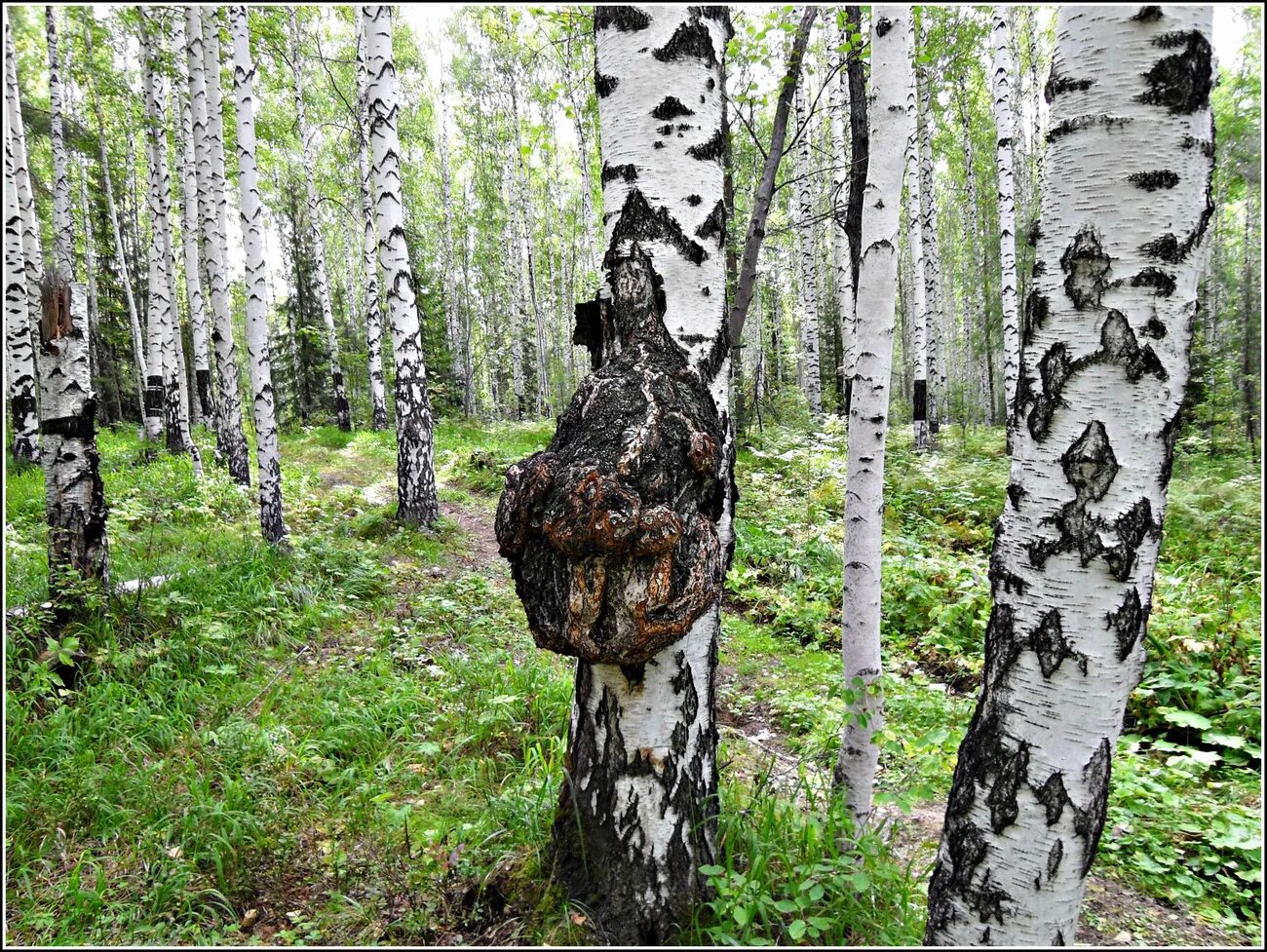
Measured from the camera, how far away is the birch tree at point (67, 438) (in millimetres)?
4164

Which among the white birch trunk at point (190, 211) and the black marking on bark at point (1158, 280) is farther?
the white birch trunk at point (190, 211)

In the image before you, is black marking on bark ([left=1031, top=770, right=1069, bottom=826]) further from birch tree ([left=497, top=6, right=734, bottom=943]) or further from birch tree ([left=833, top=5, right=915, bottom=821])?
birch tree ([left=833, top=5, right=915, bottom=821])

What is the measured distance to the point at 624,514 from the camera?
180 centimetres

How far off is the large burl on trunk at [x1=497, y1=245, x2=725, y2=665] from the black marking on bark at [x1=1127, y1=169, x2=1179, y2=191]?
3.96 ft

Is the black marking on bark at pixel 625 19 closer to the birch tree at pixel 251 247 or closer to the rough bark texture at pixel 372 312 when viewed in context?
the birch tree at pixel 251 247

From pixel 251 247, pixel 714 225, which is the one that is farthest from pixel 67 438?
pixel 714 225

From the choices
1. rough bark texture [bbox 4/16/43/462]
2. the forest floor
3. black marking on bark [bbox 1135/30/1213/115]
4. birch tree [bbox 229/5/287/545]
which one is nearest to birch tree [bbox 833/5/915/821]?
the forest floor

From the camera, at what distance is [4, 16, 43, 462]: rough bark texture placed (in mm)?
6366

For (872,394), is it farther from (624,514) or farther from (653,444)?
(624,514)

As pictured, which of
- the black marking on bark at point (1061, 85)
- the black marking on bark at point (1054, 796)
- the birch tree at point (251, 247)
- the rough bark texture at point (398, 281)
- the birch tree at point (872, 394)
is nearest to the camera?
the black marking on bark at point (1061, 85)

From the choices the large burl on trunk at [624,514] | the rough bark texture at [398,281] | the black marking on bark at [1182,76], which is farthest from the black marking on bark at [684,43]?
the rough bark texture at [398,281]

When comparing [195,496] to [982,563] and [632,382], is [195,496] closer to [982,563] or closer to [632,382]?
[632,382]

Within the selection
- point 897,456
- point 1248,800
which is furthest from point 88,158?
point 1248,800

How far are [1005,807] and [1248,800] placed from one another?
3.14 metres
